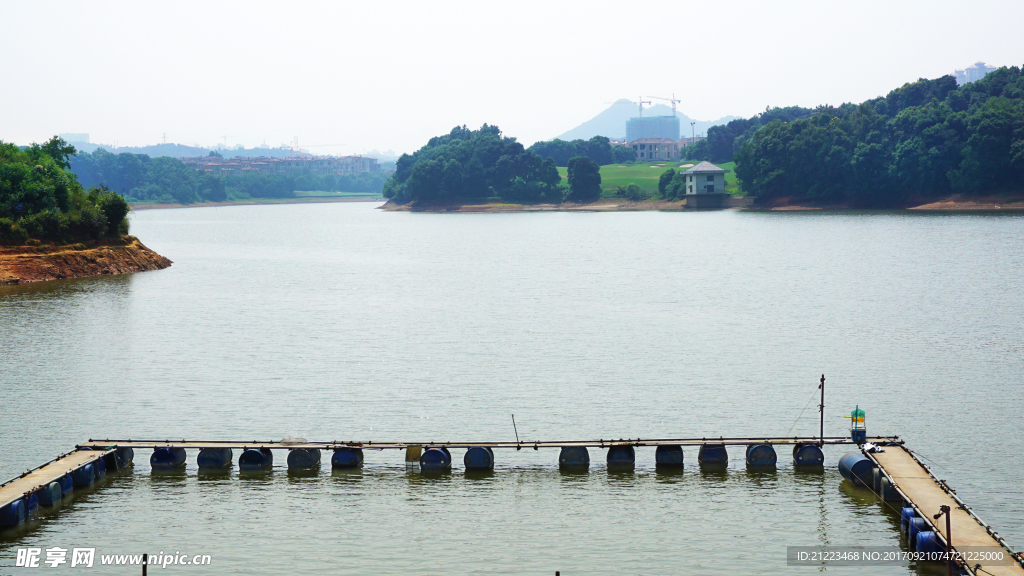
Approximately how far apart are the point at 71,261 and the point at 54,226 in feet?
15.0

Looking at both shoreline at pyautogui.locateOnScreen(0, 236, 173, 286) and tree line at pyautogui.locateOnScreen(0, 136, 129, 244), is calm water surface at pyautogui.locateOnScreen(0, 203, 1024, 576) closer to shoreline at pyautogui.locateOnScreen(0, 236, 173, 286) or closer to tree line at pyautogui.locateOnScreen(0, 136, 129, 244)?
shoreline at pyautogui.locateOnScreen(0, 236, 173, 286)

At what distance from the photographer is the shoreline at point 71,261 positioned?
98.7 meters

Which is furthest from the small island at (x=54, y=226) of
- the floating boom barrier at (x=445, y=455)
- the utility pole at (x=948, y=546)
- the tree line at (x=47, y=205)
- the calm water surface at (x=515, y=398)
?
the utility pole at (x=948, y=546)

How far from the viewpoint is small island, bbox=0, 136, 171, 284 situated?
101 m

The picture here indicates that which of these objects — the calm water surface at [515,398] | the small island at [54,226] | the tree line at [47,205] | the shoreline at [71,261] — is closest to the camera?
the calm water surface at [515,398]

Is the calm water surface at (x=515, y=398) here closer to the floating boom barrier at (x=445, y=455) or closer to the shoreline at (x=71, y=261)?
the floating boom barrier at (x=445, y=455)

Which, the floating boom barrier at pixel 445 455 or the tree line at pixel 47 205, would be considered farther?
the tree line at pixel 47 205

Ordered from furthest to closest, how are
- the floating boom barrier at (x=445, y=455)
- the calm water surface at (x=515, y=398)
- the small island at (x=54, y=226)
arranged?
the small island at (x=54, y=226)
the floating boom barrier at (x=445, y=455)
the calm water surface at (x=515, y=398)

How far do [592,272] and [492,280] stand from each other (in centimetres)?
1281

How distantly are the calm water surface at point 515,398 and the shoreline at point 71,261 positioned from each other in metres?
3.68

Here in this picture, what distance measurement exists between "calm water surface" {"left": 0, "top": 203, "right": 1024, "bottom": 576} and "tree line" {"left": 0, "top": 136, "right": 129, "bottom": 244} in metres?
9.09

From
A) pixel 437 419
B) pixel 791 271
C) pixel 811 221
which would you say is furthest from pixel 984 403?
pixel 811 221

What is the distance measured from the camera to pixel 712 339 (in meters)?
65.1

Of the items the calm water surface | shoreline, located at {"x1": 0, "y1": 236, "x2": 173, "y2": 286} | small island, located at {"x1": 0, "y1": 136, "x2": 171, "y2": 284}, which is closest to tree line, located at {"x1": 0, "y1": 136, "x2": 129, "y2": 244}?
small island, located at {"x1": 0, "y1": 136, "x2": 171, "y2": 284}
